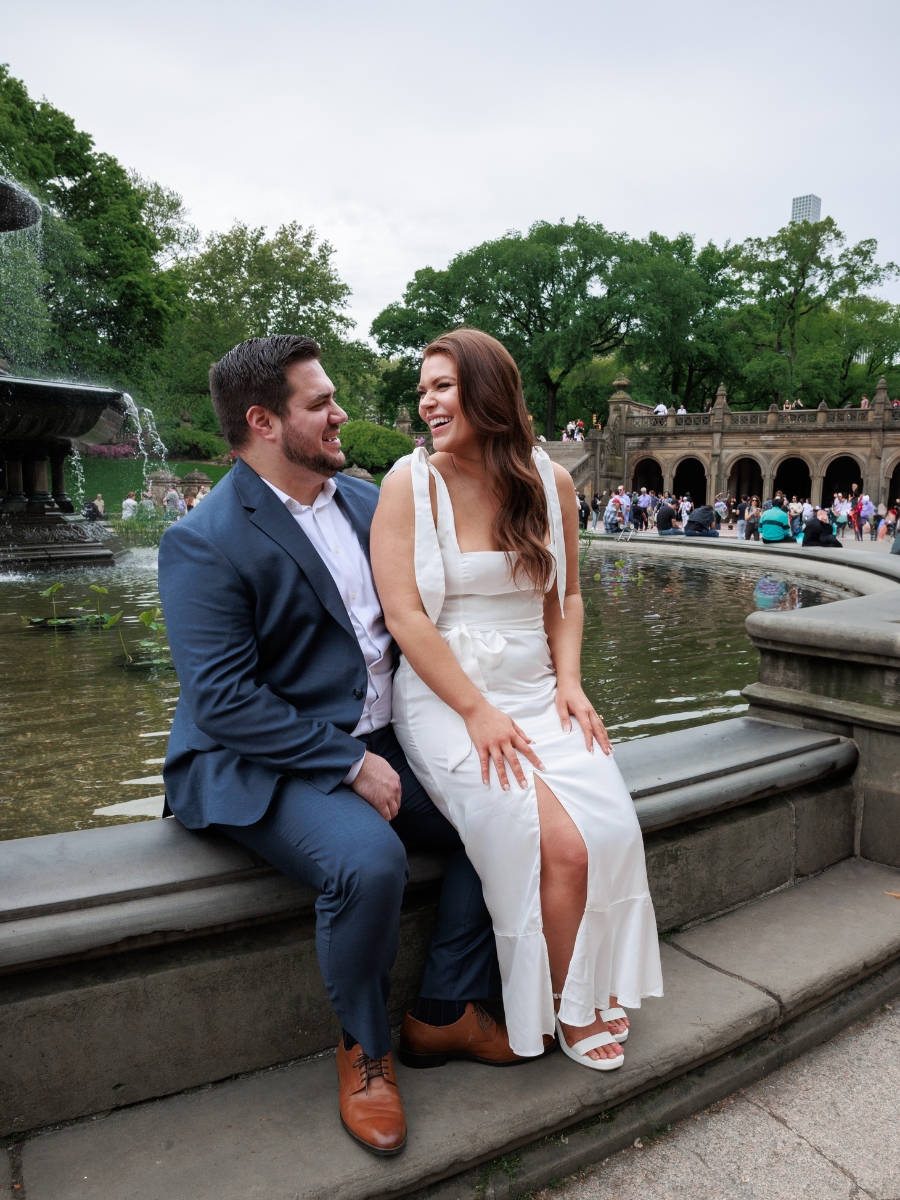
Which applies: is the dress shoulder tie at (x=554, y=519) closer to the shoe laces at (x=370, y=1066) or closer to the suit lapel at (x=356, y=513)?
the suit lapel at (x=356, y=513)

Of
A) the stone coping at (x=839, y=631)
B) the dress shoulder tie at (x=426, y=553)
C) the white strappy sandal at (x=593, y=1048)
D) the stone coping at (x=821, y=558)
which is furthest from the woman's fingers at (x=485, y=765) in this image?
the stone coping at (x=821, y=558)

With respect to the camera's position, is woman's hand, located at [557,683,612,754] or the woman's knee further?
woman's hand, located at [557,683,612,754]

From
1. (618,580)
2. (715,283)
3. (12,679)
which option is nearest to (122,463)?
(715,283)

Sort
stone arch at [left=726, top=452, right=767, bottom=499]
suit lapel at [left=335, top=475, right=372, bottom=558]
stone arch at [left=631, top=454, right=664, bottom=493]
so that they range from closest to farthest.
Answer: suit lapel at [left=335, top=475, right=372, bottom=558] → stone arch at [left=726, top=452, right=767, bottom=499] → stone arch at [left=631, top=454, right=664, bottom=493]

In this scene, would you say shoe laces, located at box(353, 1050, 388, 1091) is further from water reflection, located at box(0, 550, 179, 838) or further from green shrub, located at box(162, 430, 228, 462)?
green shrub, located at box(162, 430, 228, 462)

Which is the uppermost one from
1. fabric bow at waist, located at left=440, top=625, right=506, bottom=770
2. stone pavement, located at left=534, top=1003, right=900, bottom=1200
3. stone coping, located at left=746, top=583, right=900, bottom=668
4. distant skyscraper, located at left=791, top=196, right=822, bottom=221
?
distant skyscraper, located at left=791, top=196, right=822, bottom=221

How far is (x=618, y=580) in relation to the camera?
1198cm

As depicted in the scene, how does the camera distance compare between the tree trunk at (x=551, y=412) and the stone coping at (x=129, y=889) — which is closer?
the stone coping at (x=129, y=889)

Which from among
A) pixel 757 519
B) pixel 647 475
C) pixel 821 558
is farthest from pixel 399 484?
pixel 647 475

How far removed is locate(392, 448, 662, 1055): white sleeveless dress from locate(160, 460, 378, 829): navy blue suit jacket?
0.23 m

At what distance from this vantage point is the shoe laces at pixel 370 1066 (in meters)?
1.84

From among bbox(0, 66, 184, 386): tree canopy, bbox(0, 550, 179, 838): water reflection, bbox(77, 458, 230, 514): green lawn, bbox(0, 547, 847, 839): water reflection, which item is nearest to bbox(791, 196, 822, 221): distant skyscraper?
bbox(77, 458, 230, 514): green lawn

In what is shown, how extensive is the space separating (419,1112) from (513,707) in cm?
92

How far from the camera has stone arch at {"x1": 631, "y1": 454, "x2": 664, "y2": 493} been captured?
49.2m
